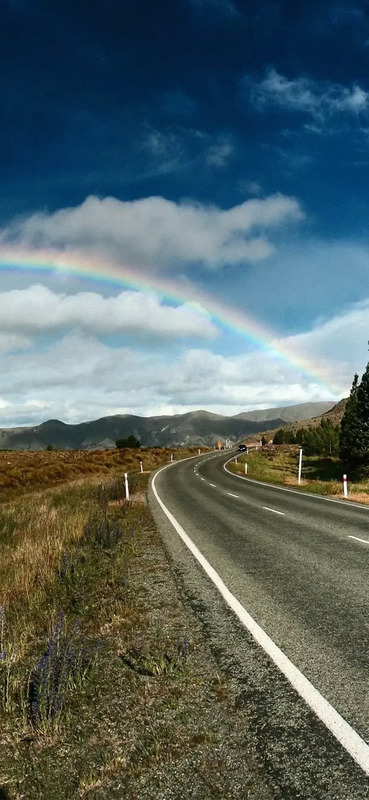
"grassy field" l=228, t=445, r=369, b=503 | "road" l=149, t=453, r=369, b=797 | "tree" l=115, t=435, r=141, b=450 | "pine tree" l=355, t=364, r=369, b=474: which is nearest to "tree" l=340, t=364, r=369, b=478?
"pine tree" l=355, t=364, r=369, b=474

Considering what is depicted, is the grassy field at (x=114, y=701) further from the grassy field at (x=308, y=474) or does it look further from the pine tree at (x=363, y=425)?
the pine tree at (x=363, y=425)

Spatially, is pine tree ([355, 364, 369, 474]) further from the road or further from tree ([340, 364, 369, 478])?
the road

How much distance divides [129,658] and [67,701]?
843 millimetres

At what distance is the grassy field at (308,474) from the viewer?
21936 millimetres

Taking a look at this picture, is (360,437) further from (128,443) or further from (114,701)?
(128,443)

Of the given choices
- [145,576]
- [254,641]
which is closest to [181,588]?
[145,576]

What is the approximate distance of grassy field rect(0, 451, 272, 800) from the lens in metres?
2.68

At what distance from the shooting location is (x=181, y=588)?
658 centimetres

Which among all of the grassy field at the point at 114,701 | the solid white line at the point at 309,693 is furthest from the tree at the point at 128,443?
the solid white line at the point at 309,693

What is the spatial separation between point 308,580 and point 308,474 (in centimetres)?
4876

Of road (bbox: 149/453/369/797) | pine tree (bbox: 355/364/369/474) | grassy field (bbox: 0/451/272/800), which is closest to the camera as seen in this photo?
grassy field (bbox: 0/451/272/800)

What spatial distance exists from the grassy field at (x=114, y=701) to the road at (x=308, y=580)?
808mm

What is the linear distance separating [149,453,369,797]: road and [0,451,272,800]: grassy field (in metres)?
0.81

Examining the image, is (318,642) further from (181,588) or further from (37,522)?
(37,522)
